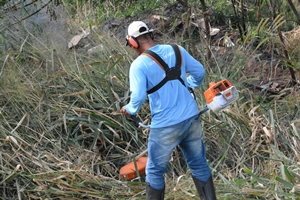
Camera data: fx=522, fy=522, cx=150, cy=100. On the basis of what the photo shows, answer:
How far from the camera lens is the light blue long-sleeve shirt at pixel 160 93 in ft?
14.2

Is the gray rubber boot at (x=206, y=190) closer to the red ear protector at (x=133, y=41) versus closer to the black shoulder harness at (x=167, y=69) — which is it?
the black shoulder harness at (x=167, y=69)

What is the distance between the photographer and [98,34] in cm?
699

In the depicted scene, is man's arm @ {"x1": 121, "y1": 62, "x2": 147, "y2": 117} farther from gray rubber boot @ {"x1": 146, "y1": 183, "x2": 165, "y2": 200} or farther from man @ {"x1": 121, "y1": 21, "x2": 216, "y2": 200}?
gray rubber boot @ {"x1": 146, "y1": 183, "x2": 165, "y2": 200}

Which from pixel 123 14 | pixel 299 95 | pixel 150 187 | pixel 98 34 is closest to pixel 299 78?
pixel 299 95

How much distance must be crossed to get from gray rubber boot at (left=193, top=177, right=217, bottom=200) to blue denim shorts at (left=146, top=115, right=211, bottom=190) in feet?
0.12

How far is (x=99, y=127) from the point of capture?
18.9ft

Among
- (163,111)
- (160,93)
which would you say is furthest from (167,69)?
(163,111)

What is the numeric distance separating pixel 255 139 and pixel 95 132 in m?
1.75

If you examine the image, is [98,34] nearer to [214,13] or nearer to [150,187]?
[214,13]

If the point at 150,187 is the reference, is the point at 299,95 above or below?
below

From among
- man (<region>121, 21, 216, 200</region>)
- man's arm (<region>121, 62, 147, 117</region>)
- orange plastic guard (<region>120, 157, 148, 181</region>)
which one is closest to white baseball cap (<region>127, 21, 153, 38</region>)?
man (<region>121, 21, 216, 200</region>)

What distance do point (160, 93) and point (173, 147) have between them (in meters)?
0.50

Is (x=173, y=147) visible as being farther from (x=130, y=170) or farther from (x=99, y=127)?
(x=99, y=127)

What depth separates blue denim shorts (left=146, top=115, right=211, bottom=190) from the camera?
14.7 ft
